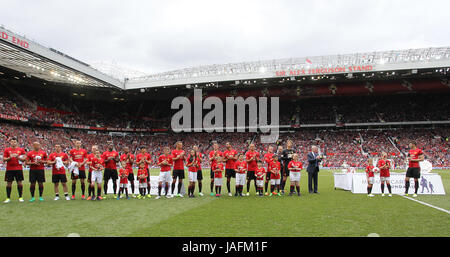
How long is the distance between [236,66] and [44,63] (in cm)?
2246

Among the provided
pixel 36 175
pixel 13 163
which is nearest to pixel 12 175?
pixel 13 163

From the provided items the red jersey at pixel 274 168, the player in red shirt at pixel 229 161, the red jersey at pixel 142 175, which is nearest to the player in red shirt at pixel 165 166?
the red jersey at pixel 142 175

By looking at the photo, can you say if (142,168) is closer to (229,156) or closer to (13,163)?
(229,156)

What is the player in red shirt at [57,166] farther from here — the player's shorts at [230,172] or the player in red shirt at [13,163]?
the player's shorts at [230,172]

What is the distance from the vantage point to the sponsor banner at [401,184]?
37.2 ft

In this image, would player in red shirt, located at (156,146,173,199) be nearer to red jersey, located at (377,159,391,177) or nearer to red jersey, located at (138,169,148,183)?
red jersey, located at (138,169,148,183)

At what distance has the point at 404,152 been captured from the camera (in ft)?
125

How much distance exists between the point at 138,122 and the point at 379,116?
41.4m

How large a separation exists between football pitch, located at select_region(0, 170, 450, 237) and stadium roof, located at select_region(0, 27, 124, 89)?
2130 cm

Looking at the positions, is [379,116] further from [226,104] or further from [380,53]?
[226,104]

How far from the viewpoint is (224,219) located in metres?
6.60

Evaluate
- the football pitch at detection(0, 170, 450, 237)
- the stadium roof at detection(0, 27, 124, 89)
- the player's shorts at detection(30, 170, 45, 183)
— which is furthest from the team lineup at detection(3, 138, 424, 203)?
the stadium roof at detection(0, 27, 124, 89)

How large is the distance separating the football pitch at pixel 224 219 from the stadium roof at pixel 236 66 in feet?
77.2
